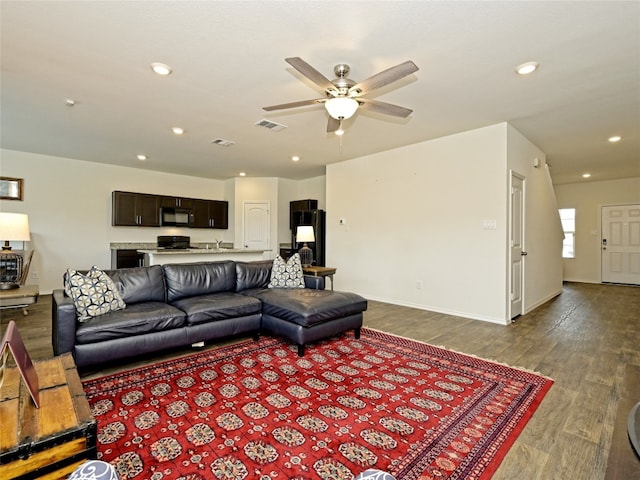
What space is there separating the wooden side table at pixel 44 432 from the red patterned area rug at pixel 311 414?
1.21 feet

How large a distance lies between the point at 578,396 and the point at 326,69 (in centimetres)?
330

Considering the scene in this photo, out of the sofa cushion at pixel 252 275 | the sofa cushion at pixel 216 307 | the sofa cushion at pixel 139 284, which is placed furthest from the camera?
the sofa cushion at pixel 252 275

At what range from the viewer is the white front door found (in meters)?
7.85

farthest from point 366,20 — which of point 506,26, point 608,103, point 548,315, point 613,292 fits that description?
point 613,292

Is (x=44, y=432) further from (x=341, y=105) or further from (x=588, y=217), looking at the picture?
(x=588, y=217)

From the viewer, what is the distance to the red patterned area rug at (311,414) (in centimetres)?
168

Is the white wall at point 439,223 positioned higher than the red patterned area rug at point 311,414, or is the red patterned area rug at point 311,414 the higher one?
the white wall at point 439,223

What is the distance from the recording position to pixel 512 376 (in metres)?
2.73

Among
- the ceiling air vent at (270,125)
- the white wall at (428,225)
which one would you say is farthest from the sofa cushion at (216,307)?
the white wall at (428,225)

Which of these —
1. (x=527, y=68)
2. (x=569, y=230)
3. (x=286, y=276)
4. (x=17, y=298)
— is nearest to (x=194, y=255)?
(x=286, y=276)

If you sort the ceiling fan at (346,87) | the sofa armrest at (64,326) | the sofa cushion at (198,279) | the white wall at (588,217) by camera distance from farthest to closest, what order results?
the white wall at (588,217), the sofa cushion at (198,279), the sofa armrest at (64,326), the ceiling fan at (346,87)

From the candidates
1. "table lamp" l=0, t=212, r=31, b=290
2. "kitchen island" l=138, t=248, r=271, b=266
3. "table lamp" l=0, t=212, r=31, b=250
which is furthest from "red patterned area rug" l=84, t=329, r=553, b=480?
"kitchen island" l=138, t=248, r=271, b=266

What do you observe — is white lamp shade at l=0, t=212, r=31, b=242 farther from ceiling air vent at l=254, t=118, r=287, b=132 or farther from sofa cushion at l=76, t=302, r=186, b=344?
ceiling air vent at l=254, t=118, r=287, b=132

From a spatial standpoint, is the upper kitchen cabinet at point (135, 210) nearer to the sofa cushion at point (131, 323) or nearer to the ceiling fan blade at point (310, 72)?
the sofa cushion at point (131, 323)
